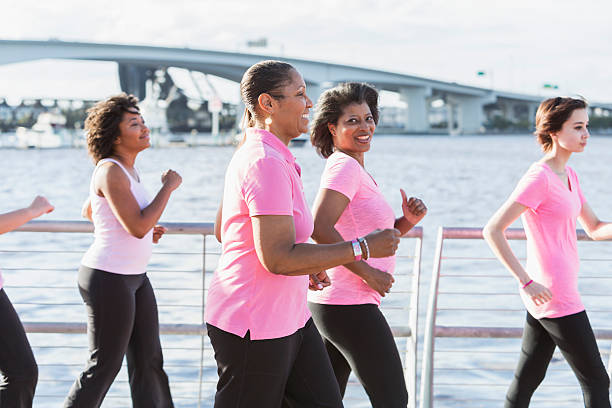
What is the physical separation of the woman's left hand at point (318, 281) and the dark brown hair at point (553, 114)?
127cm

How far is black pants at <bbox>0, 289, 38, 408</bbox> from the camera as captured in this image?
9.62 ft

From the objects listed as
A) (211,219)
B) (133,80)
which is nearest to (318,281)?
(211,219)

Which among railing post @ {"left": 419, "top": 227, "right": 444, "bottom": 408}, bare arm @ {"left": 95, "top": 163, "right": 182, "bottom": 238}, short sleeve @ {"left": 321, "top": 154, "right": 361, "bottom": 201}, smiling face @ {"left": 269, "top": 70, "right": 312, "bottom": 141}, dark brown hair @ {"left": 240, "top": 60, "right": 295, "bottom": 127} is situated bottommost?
railing post @ {"left": 419, "top": 227, "right": 444, "bottom": 408}

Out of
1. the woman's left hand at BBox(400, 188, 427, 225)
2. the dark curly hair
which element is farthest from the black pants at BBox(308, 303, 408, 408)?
the dark curly hair

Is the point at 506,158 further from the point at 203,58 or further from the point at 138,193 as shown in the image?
the point at 138,193

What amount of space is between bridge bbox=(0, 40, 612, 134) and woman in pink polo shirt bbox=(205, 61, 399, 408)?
3268cm

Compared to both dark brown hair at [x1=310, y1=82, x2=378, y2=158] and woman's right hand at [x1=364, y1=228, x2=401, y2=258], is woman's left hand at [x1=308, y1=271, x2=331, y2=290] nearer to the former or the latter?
woman's right hand at [x1=364, y1=228, x2=401, y2=258]

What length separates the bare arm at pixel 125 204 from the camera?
3.21 metres

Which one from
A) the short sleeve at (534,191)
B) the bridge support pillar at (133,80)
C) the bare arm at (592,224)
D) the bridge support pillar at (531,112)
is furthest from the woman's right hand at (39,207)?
the bridge support pillar at (531,112)

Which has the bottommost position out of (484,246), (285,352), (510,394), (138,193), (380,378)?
(484,246)

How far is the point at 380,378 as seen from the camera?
2.83m

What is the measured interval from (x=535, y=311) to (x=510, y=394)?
0.42 meters

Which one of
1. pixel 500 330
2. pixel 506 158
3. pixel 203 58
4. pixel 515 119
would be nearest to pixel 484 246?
pixel 500 330

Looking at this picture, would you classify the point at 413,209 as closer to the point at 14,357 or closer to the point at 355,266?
the point at 355,266
